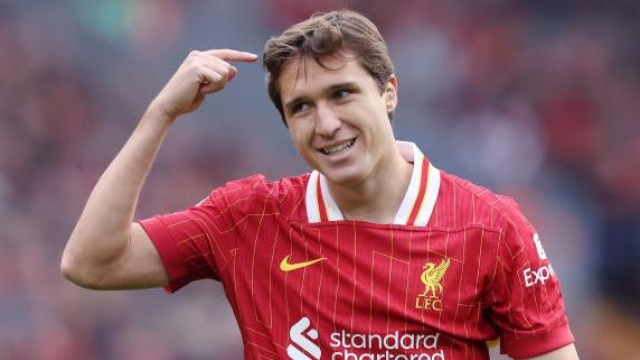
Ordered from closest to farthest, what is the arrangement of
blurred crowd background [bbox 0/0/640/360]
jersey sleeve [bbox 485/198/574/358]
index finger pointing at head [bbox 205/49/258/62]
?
jersey sleeve [bbox 485/198/574/358] → index finger pointing at head [bbox 205/49/258/62] → blurred crowd background [bbox 0/0/640/360]

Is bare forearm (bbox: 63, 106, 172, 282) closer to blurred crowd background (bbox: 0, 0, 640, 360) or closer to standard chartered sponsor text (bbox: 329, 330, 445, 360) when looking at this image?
standard chartered sponsor text (bbox: 329, 330, 445, 360)

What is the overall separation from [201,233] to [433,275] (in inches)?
25.4

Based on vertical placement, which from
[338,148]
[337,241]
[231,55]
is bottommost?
[337,241]

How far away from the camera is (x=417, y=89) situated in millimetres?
6633

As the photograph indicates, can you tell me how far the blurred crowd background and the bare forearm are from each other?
304 centimetres

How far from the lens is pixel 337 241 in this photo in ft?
9.93

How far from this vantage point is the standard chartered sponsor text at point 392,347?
114 inches

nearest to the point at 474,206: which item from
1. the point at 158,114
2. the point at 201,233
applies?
the point at 201,233

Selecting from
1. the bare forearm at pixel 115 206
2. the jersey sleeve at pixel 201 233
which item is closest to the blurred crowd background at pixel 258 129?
the jersey sleeve at pixel 201 233

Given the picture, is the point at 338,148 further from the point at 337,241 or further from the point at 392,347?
the point at 392,347

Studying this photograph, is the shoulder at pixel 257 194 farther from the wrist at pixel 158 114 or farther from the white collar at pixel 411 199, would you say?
the wrist at pixel 158 114

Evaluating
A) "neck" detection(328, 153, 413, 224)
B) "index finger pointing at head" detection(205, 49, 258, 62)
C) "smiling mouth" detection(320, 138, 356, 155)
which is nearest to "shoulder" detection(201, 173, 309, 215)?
"neck" detection(328, 153, 413, 224)

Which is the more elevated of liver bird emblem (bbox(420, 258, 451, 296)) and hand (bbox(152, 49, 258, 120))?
hand (bbox(152, 49, 258, 120))

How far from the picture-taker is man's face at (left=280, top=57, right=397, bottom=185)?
293 cm
